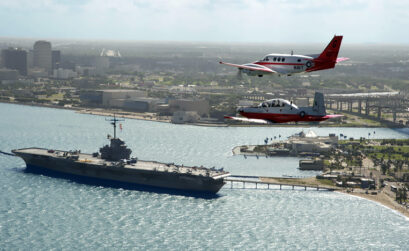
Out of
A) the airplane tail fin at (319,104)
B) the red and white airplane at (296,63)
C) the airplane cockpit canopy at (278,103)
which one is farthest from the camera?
the airplane cockpit canopy at (278,103)

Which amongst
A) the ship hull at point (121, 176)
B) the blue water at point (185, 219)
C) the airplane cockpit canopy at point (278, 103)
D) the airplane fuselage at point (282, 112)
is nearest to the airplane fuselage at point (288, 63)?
the airplane cockpit canopy at point (278, 103)

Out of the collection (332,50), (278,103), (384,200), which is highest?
(332,50)

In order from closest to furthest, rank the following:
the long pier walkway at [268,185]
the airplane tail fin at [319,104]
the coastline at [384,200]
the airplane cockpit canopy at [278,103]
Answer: the airplane tail fin at [319,104] → the airplane cockpit canopy at [278,103] → the coastline at [384,200] → the long pier walkway at [268,185]

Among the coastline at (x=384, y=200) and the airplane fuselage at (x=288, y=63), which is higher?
the airplane fuselage at (x=288, y=63)

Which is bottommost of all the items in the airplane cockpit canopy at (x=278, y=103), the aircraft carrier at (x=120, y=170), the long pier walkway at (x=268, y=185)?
the long pier walkway at (x=268, y=185)

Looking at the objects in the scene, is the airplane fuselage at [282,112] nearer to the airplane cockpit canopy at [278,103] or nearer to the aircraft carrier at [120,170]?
the airplane cockpit canopy at [278,103]

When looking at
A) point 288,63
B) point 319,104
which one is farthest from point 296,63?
point 319,104

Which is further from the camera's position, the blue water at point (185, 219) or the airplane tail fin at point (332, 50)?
the blue water at point (185, 219)

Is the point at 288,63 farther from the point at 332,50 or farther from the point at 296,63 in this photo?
A: the point at 332,50
